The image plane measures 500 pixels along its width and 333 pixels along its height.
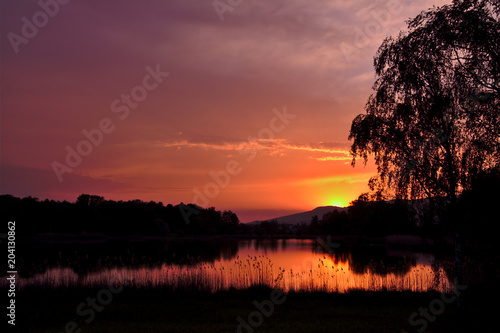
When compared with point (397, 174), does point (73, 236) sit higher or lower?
lower

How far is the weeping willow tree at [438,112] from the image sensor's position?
39.5 feet

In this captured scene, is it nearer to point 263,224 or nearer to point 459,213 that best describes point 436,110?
point 459,213

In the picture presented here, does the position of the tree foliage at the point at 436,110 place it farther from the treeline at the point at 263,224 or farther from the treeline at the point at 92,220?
the treeline at the point at 92,220

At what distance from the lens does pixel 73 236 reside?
85.7 metres

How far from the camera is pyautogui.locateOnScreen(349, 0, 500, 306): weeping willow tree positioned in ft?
39.5

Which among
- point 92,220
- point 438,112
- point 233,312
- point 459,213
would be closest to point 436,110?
point 438,112

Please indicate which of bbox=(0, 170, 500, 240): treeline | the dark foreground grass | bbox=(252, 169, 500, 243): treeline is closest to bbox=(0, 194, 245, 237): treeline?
bbox=(0, 170, 500, 240): treeline

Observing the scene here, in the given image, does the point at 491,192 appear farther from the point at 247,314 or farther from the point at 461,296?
the point at 247,314

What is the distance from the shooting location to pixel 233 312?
44.7 feet

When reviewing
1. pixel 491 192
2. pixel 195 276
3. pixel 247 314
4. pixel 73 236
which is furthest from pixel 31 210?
pixel 491 192

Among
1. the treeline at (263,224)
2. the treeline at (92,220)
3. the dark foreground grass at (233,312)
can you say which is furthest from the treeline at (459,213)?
the treeline at (92,220)

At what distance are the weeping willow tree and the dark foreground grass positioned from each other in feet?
8.44

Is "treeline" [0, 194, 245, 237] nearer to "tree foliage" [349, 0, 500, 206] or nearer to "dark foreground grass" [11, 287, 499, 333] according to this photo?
"dark foreground grass" [11, 287, 499, 333]

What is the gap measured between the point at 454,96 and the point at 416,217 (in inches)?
181
